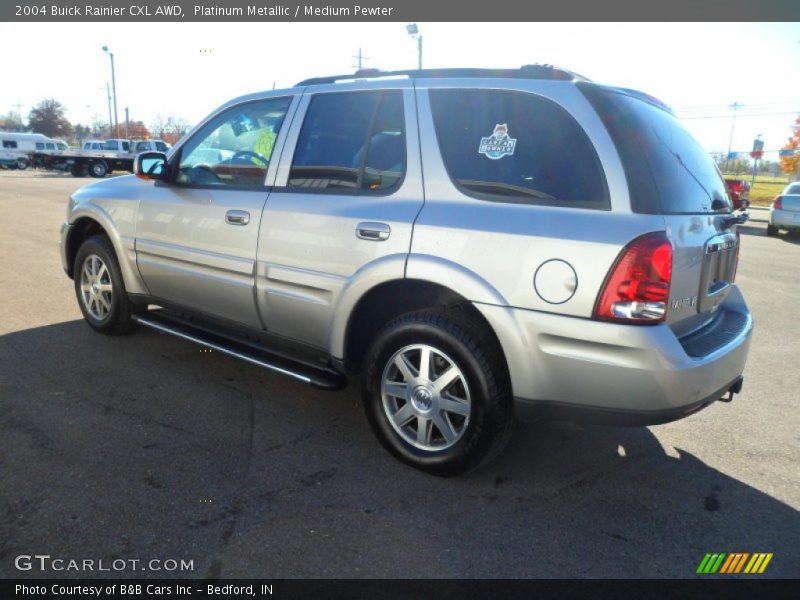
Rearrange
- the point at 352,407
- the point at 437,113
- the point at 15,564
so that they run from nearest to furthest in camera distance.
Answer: the point at 15,564 → the point at 437,113 → the point at 352,407

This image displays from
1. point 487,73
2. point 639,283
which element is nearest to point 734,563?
point 639,283

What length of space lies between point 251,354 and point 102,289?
195 cm

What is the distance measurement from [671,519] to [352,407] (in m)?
1.94

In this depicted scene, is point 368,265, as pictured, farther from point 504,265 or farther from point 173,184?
point 173,184

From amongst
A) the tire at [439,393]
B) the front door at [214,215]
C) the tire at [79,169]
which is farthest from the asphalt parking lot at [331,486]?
the tire at [79,169]

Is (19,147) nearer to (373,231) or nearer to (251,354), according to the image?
(251,354)

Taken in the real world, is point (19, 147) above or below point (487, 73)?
above

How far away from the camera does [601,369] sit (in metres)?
2.51

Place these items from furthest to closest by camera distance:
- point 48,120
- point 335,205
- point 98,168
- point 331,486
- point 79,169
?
point 48,120 → point 98,168 → point 79,169 → point 335,205 → point 331,486

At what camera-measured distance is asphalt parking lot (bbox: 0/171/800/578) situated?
242cm

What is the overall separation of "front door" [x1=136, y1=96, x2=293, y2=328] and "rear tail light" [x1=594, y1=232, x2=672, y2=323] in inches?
82.7

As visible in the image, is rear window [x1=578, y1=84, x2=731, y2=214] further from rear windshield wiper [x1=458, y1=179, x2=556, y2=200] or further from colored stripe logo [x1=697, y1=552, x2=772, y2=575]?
colored stripe logo [x1=697, y1=552, x2=772, y2=575]

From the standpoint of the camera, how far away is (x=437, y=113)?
3062 mm

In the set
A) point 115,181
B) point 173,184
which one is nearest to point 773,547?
point 173,184
